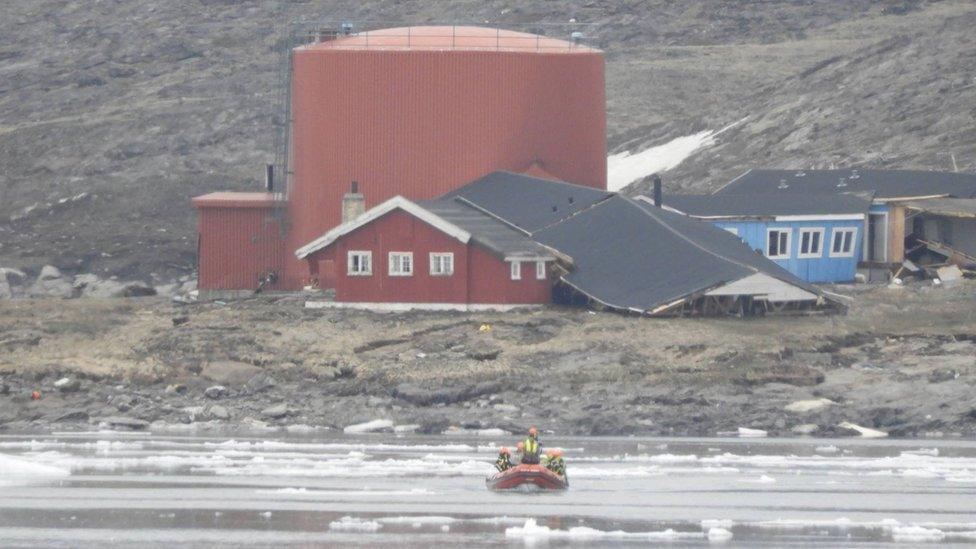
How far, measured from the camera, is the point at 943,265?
2351 inches

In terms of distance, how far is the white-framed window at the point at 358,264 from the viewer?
177 feet

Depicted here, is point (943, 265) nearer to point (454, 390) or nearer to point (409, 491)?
point (454, 390)

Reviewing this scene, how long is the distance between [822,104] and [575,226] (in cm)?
3371

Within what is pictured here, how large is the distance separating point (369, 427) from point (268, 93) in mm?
59743

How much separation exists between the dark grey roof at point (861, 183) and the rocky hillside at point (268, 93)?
8273 millimetres

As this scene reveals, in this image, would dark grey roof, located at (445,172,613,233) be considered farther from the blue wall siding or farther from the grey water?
the grey water

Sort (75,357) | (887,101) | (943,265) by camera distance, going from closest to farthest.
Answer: (75,357), (943,265), (887,101)

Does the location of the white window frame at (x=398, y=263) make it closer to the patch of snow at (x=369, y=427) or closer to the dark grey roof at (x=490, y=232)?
the dark grey roof at (x=490, y=232)

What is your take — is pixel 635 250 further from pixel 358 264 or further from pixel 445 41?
pixel 445 41

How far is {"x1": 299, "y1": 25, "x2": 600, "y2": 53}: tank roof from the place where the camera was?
61094 millimetres

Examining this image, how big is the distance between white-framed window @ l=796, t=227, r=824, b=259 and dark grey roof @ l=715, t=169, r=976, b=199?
3005 mm

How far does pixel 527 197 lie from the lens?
190 ft

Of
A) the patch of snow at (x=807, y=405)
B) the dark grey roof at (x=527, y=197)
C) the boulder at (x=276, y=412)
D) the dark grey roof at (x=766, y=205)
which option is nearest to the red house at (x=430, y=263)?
the dark grey roof at (x=527, y=197)

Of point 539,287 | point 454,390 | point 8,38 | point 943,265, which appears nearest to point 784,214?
point 943,265
